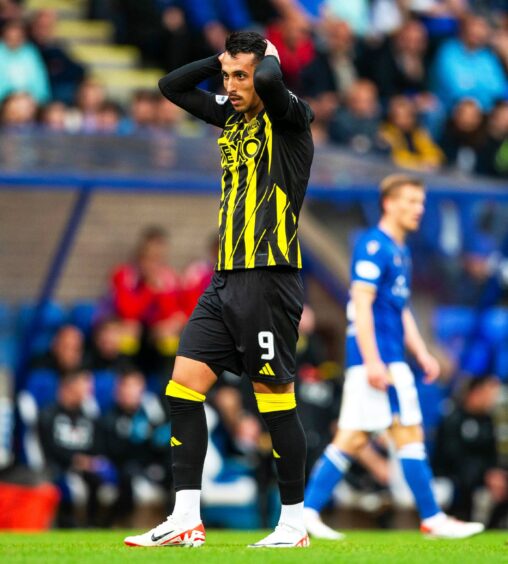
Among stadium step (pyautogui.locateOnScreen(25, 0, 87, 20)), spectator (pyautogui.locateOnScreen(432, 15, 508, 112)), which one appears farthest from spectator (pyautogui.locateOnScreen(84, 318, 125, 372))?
spectator (pyautogui.locateOnScreen(432, 15, 508, 112))

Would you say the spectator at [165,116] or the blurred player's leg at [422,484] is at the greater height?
the spectator at [165,116]

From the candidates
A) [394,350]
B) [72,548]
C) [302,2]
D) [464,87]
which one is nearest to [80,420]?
[394,350]

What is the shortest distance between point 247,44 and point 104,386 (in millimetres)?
6819

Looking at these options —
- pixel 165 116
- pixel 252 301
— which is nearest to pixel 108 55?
pixel 165 116

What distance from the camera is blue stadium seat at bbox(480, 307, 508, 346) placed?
1344 centimetres

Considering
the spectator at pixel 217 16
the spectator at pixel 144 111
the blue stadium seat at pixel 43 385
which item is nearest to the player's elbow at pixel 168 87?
the blue stadium seat at pixel 43 385

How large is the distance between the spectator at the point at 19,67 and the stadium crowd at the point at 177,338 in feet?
0.06

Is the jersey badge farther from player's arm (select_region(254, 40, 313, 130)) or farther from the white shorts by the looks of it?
player's arm (select_region(254, 40, 313, 130))

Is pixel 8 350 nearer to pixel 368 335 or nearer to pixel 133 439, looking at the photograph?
pixel 133 439

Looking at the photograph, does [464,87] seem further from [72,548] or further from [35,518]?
[72,548]

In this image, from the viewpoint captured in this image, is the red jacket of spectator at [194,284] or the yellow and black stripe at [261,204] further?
the red jacket of spectator at [194,284]

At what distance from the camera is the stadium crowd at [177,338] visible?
39.6 ft

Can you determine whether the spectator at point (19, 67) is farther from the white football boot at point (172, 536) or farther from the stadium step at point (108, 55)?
the white football boot at point (172, 536)

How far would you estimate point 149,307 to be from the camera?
42.3 feet
